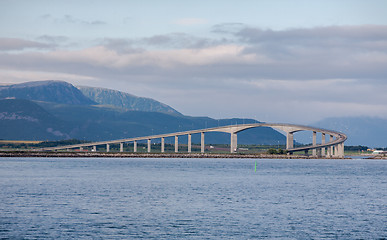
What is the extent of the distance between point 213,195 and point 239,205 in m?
9.31

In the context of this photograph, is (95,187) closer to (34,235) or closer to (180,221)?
(180,221)

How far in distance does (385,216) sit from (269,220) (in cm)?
979

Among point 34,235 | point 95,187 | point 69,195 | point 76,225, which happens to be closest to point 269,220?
point 76,225

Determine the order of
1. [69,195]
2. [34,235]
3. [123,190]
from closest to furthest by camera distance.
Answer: [34,235] → [69,195] → [123,190]

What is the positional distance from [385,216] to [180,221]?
52.9ft

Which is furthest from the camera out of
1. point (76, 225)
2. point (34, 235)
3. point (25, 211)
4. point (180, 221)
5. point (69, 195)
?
point (69, 195)

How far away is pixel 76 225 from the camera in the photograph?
3931 cm

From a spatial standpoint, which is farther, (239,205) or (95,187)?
(95,187)

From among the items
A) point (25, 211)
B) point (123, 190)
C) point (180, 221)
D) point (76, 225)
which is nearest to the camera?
point (76, 225)

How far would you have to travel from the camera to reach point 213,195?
60.8 metres

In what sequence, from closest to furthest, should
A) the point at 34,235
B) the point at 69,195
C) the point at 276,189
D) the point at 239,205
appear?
1. the point at 34,235
2. the point at 239,205
3. the point at 69,195
4. the point at 276,189

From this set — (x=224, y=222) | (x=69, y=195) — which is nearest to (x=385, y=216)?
(x=224, y=222)

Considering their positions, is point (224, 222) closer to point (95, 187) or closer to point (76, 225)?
point (76, 225)

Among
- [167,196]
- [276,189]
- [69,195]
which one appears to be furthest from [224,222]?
[276,189]
